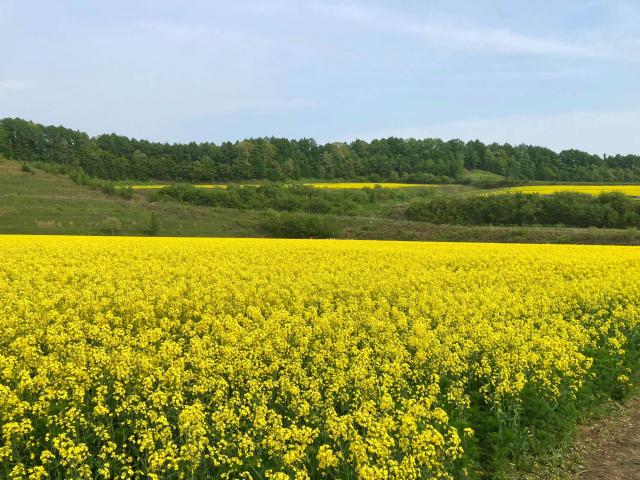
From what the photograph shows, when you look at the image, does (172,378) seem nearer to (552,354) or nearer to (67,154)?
(552,354)

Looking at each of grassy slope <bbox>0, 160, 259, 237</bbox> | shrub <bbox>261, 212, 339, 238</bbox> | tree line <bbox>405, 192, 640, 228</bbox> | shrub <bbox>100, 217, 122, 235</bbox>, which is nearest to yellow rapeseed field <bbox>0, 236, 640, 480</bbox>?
shrub <bbox>261, 212, 339, 238</bbox>

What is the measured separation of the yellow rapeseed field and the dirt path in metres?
0.60

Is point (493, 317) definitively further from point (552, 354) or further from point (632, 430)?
point (632, 430)

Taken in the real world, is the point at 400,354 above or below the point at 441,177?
below

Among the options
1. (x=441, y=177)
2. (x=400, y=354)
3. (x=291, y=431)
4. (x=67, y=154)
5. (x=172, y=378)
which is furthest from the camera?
(x=67, y=154)

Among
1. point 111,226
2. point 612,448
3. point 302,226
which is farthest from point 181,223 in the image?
point 612,448

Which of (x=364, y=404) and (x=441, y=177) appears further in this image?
(x=441, y=177)

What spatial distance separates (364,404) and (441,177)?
296 feet

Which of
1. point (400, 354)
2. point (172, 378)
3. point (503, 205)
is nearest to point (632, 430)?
point (400, 354)

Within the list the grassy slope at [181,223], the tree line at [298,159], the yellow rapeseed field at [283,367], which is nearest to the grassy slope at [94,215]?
the grassy slope at [181,223]

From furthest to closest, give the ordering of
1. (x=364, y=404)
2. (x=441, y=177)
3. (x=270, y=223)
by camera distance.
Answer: (x=441, y=177) → (x=270, y=223) → (x=364, y=404)

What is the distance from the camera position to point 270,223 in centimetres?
4803

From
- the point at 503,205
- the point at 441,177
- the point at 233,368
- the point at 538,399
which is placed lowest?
the point at 538,399

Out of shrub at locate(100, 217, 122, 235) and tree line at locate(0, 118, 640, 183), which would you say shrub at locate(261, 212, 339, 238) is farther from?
→ tree line at locate(0, 118, 640, 183)
